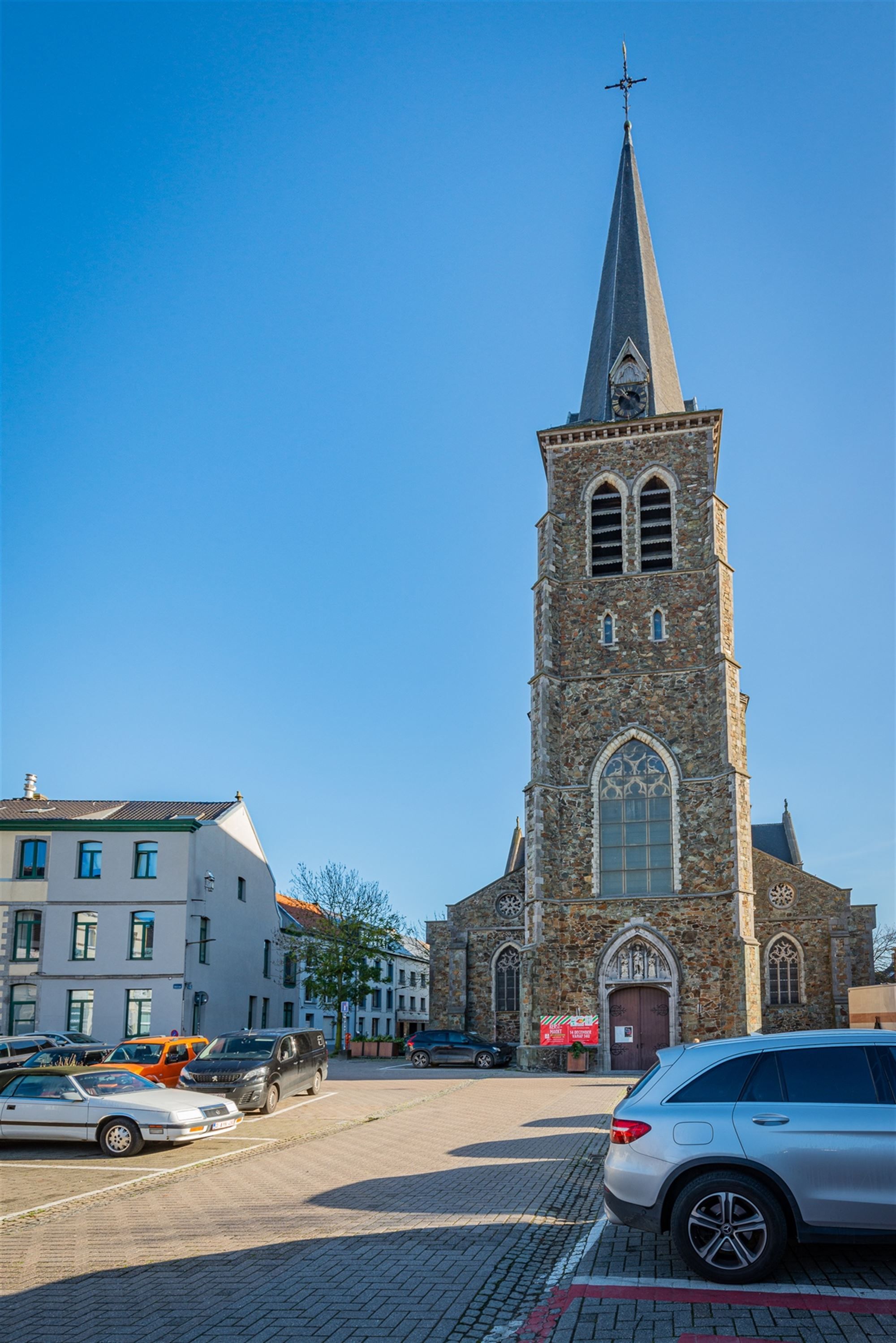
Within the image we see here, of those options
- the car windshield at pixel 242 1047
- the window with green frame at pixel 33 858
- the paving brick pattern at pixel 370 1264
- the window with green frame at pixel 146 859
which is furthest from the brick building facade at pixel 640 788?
the paving brick pattern at pixel 370 1264

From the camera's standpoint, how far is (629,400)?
1556 inches

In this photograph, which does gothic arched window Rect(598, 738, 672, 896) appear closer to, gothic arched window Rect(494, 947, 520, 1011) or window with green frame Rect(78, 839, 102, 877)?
Answer: gothic arched window Rect(494, 947, 520, 1011)

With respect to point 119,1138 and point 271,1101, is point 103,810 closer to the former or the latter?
point 271,1101

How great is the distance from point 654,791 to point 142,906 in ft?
53.8

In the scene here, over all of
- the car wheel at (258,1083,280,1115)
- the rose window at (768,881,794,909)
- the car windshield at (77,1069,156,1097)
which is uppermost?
the rose window at (768,881,794,909)

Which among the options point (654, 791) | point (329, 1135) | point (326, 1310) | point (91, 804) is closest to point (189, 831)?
point (91, 804)

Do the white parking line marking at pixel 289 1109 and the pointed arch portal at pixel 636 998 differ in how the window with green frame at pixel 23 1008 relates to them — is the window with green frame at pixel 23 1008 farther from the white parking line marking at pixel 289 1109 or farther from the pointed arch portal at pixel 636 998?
the pointed arch portal at pixel 636 998

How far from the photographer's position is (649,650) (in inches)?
1398

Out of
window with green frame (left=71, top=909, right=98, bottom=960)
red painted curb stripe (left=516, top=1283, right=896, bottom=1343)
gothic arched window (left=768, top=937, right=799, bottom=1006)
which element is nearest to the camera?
red painted curb stripe (left=516, top=1283, right=896, bottom=1343)

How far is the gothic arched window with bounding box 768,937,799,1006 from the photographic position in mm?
41062

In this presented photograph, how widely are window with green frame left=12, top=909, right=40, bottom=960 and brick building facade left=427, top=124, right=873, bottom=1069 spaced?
49.7ft

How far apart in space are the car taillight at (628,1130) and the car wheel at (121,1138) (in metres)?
8.44

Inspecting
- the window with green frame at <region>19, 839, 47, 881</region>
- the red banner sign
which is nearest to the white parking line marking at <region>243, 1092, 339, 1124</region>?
the red banner sign

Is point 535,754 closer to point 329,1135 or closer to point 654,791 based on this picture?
point 654,791
